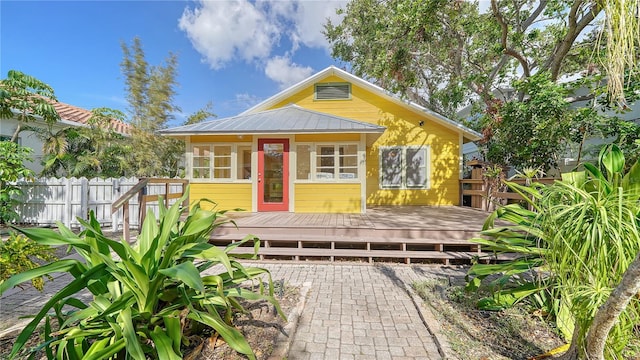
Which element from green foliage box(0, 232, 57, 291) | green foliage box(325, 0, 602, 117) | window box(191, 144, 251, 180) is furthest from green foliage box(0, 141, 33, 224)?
green foliage box(325, 0, 602, 117)

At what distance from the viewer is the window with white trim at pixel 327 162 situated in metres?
7.54

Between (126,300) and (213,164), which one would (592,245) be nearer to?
(126,300)

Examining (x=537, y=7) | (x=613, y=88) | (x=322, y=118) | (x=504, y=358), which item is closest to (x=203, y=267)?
(x=504, y=358)

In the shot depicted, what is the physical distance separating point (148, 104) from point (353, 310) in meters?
13.0

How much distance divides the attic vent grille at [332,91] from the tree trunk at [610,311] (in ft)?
30.5

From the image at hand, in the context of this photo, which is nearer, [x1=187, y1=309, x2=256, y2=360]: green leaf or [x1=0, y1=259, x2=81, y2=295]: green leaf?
[x1=0, y1=259, x2=81, y2=295]: green leaf

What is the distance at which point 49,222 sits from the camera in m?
7.35

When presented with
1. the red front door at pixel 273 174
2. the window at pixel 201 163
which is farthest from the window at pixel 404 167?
the window at pixel 201 163

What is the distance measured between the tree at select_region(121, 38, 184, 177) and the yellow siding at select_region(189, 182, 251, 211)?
17.2ft

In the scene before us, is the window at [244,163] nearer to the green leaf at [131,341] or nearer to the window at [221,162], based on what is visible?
the window at [221,162]

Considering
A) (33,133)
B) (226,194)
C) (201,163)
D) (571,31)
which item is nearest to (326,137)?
(226,194)

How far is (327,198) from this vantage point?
750 cm

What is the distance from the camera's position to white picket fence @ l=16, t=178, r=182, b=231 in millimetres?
7156

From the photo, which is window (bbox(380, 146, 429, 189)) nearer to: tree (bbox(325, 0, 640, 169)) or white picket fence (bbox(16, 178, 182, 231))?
tree (bbox(325, 0, 640, 169))
